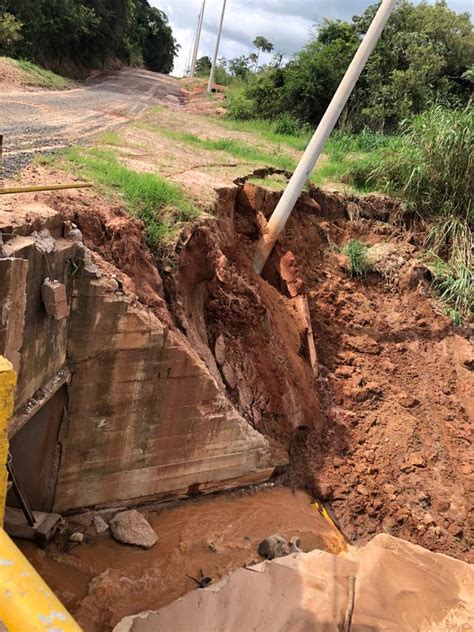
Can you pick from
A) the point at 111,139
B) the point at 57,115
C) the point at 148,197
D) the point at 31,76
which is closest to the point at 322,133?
the point at 148,197

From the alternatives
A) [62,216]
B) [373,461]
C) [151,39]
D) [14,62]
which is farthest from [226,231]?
[151,39]

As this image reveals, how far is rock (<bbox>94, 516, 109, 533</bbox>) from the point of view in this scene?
24.2ft

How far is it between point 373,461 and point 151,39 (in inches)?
2038

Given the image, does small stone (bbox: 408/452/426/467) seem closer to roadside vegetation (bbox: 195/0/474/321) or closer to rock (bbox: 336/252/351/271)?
roadside vegetation (bbox: 195/0/474/321)

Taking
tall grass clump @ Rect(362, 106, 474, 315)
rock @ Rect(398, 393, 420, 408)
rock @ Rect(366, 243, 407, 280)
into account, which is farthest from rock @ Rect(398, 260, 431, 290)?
rock @ Rect(398, 393, 420, 408)

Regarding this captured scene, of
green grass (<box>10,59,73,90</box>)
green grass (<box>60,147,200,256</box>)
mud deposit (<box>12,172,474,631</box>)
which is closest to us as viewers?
mud deposit (<box>12,172,474,631</box>)

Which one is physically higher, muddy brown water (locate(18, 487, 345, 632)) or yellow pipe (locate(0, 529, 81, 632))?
yellow pipe (locate(0, 529, 81, 632))

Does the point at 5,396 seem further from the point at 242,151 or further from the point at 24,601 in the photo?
the point at 242,151

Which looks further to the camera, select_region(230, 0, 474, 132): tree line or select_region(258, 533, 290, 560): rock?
select_region(230, 0, 474, 132): tree line

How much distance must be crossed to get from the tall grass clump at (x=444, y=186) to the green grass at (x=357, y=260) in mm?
1499

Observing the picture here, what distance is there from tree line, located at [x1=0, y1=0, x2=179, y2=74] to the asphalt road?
10.6 ft

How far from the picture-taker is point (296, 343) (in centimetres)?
1058

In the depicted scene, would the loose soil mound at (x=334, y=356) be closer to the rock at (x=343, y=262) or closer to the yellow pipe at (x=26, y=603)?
the rock at (x=343, y=262)

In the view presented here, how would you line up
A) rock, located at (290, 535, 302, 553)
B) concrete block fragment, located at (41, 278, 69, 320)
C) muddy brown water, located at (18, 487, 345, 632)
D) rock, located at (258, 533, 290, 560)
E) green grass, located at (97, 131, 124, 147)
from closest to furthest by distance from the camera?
concrete block fragment, located at (41, 278, 69, 320) → muddy brown water, located at (18, 487, 345, 632) → rock, located at (258, 533, 290, 560) → rock, located at (290, 535, 302, 553) → green grass, located at (97, 131, 124, 147)
